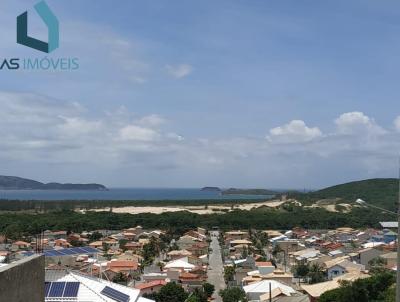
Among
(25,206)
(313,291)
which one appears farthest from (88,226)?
(313,291)

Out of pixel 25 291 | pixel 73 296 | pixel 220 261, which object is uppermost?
pixel 25 291

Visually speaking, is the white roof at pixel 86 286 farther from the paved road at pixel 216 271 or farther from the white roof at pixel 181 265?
the white roof at pixel 181 265

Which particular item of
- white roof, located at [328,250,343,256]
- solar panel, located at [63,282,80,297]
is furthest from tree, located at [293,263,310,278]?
solar panel, located at [63,282,80,297]

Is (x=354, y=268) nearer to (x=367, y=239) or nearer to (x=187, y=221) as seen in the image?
(x=367, y=239)

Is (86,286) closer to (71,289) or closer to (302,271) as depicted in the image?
(71,289)

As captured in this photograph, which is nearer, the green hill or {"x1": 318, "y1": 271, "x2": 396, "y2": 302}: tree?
{"x1": 318, "y1": 271, "x2": 396, "y2": 302}: tree

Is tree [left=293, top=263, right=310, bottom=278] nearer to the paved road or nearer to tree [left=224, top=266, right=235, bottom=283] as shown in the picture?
tree [left=224, top=266, right=235, bottom=283]
